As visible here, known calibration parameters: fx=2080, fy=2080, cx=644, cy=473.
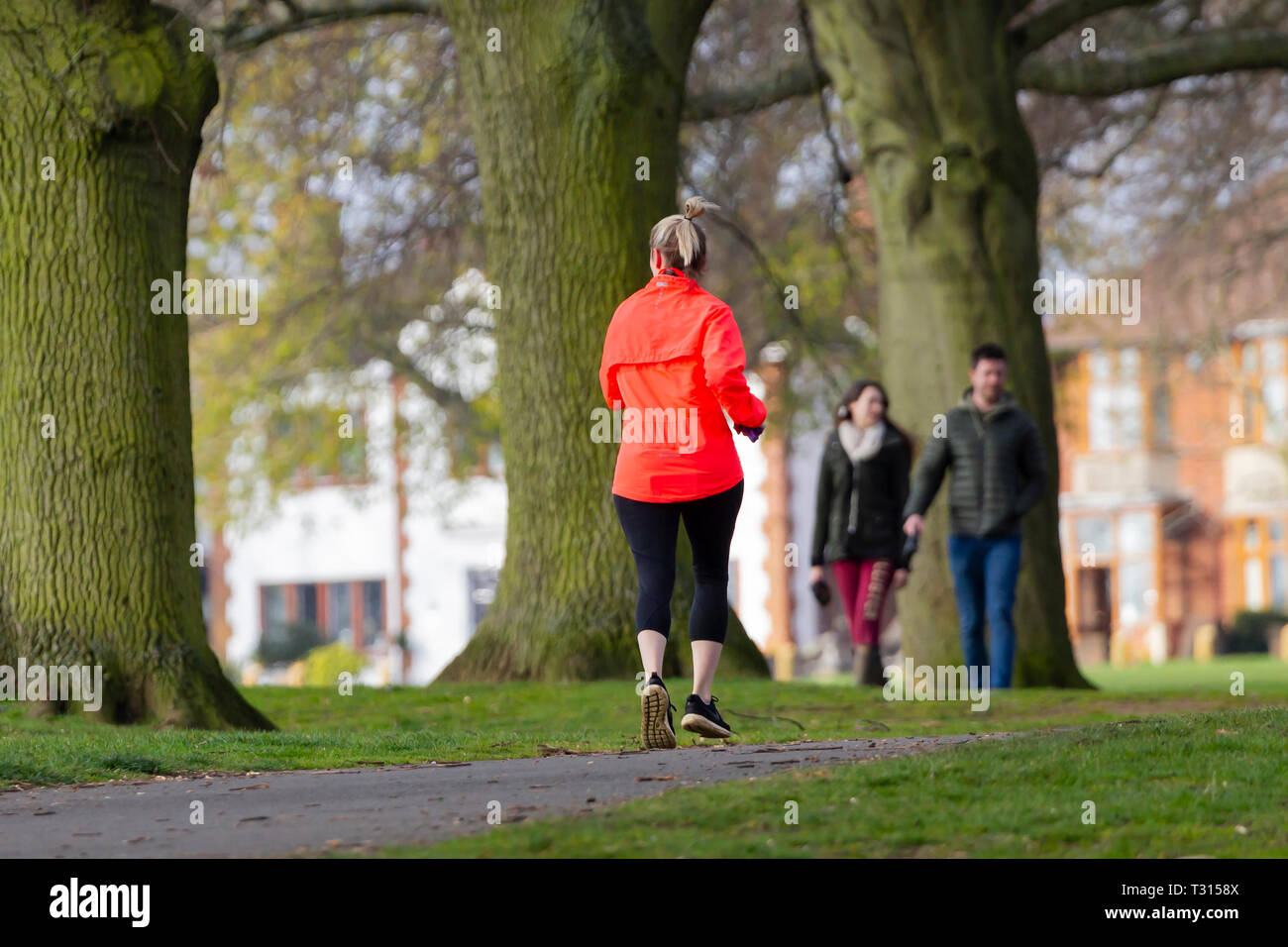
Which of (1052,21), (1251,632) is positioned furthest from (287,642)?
(1052,21)

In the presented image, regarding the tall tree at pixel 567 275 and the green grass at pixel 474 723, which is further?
the tall tree at pixel 567 275

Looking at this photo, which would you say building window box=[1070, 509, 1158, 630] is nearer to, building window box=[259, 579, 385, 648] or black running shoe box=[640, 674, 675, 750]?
building window box=[259, 579, 385, 648]

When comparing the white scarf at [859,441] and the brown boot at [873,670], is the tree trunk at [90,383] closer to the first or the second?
the white scarf at [859,441]

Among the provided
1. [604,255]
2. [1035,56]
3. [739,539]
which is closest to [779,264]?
[1035,56]

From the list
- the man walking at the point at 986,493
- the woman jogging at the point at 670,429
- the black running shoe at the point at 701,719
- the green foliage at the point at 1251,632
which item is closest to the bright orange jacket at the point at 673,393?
the woman jogging at the point at 670,429

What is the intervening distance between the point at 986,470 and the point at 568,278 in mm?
2987

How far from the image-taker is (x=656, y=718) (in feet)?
28.0

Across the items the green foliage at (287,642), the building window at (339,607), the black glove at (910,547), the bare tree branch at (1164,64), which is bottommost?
the green foliage at (287,642)

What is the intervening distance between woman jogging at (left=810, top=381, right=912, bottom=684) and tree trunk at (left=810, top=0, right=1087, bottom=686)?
1.20m

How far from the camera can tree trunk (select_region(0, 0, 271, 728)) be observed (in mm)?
10602

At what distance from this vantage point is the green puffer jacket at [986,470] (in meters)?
13.4

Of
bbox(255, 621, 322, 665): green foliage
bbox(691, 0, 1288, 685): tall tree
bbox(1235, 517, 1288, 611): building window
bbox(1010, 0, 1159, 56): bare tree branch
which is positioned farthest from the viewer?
bbox(1235, 517, 1288, 611): building window

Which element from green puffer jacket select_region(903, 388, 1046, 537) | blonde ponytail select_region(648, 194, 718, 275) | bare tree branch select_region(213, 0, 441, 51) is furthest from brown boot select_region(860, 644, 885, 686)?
bare tree branch select_region(213, 0, 441, 51)

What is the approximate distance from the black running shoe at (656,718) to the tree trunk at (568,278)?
470cm
